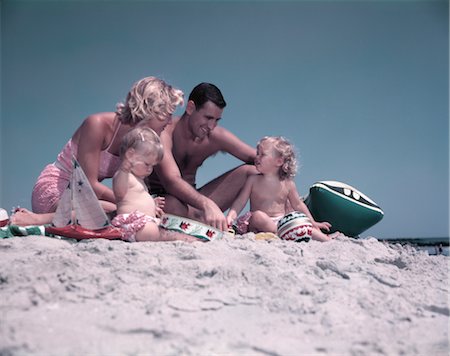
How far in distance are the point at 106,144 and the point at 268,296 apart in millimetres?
2428

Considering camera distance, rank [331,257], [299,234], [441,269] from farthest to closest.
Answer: [299,234] → [441,269] → [331,257]

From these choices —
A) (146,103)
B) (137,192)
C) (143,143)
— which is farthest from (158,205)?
(146,103)

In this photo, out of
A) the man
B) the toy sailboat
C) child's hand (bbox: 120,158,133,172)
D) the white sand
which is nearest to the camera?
the white sand

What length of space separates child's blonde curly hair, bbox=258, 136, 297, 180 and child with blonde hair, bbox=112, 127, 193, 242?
4.35ft

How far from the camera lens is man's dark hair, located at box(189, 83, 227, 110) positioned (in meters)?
4.52

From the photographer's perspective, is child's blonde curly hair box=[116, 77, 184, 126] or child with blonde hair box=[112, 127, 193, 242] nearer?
child with blonde hair box=[112, 127, 193, 242]

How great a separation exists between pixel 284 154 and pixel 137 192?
1.62 metres

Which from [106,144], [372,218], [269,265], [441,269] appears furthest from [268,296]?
[372,218]

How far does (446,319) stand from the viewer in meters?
2.00

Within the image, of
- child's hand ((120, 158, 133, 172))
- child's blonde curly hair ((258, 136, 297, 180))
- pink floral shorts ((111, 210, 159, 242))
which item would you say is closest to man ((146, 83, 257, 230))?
child's blonde curly hair ((258, 136, 297, 180))

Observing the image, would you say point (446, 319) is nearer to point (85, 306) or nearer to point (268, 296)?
point (268, 296)

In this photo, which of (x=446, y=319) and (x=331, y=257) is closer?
(x=446, y=319)

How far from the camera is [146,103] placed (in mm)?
3869

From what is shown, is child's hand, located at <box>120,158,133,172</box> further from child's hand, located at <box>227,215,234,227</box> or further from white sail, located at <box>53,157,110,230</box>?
child's hand, located at <box>227,215,234,227</box>
